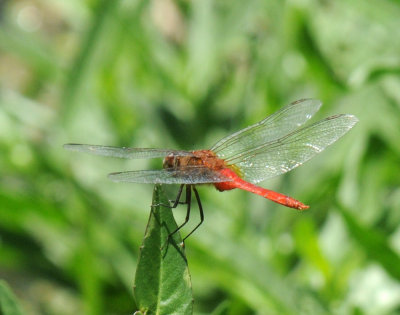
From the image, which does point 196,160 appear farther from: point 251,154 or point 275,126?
point 275,126

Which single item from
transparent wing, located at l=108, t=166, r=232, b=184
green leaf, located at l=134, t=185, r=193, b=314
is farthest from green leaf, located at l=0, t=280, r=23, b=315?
transparent wing, located at l=108, t=166, r=232, b=184

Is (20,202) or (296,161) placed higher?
(20,202)

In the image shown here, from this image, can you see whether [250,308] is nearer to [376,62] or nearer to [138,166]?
[138,166]

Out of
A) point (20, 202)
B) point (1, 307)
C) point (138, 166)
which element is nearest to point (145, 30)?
point (138, 166)

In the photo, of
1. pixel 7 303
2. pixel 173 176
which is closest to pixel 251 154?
pixel 173 176

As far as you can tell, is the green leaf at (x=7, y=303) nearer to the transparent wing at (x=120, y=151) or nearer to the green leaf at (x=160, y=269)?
the green leaf at (x=160, y=269)

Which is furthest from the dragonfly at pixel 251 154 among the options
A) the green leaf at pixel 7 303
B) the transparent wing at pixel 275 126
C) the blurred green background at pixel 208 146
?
→ the green leaf at pixel 7 303
